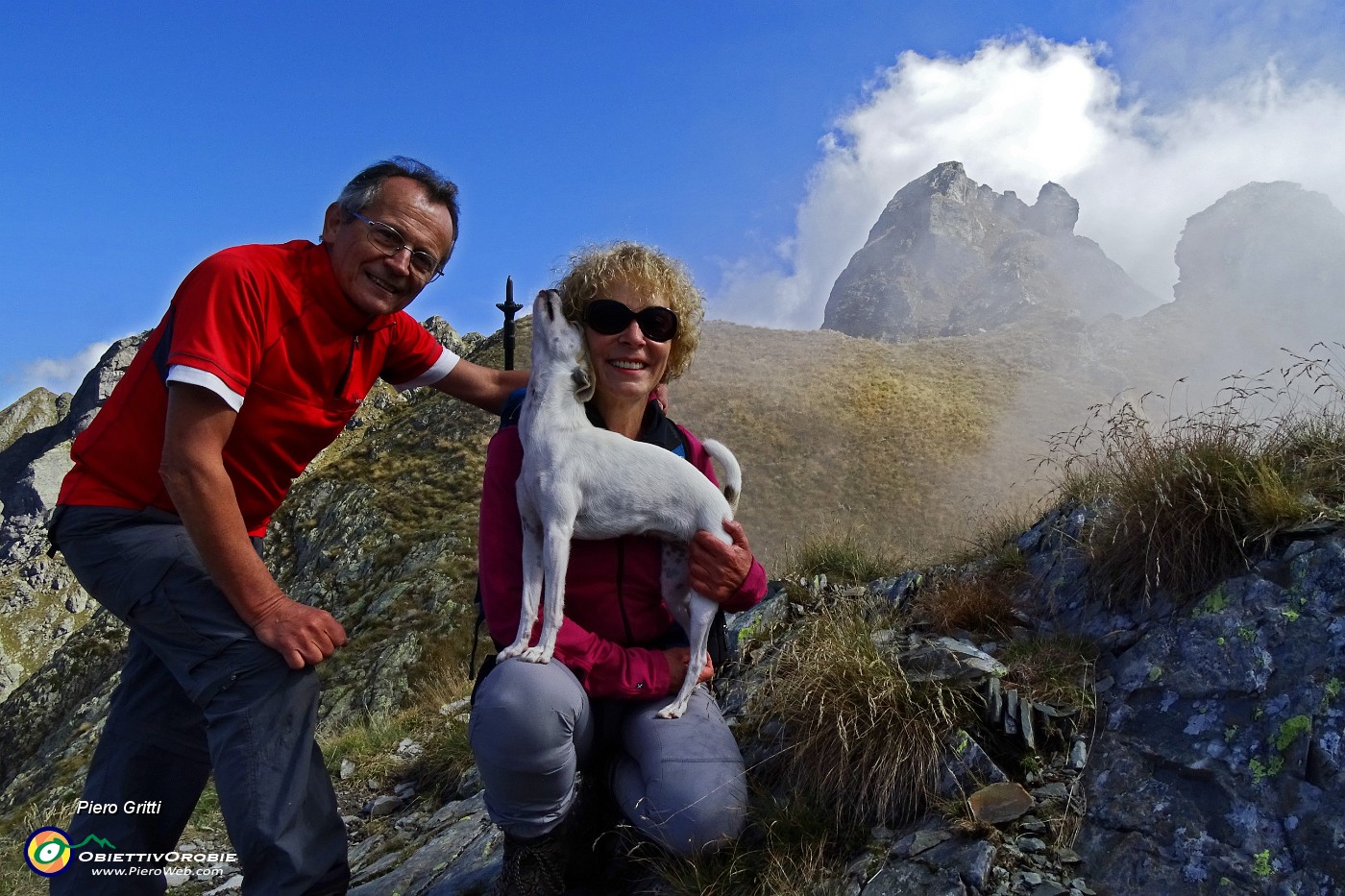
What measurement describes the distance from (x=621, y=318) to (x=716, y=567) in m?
1.16

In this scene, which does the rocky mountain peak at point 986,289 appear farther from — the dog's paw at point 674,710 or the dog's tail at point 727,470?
the dog's paw at point 674,710

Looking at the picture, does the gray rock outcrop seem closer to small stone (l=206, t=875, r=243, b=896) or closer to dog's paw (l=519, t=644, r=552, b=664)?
dog's paw (l=519, t=644, r=552, b=664)

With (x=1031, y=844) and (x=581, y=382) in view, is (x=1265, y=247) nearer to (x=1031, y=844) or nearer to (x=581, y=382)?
(x=1031, y=844)

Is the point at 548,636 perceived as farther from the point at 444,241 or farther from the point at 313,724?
the point at 444,241

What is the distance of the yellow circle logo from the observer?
329 cm

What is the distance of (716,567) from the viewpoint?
3.03 meters

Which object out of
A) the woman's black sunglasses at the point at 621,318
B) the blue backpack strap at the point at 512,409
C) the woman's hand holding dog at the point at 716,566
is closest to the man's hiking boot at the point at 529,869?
the woman's hand holding dog at the point at 716,566

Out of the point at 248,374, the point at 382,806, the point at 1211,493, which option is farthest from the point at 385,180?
the point at 382,806

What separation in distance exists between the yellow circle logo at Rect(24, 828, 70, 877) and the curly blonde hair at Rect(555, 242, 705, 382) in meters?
3.37

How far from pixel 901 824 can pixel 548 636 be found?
1628 mm

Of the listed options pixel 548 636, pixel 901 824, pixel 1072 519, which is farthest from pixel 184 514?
pixel 1072 519

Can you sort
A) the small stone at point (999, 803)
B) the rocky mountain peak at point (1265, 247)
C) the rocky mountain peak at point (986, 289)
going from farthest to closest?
1. the rocky mountain peak at point (986, 289)
2. the rocky mountain peak at point (1265, 247)
3. the small stone at point (999, 803)

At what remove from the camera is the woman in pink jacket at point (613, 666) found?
284 centimetres

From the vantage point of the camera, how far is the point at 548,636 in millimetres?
2896
